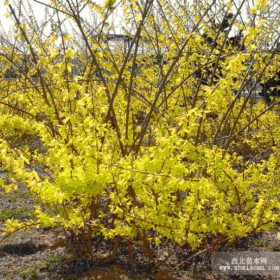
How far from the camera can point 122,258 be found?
3383 millimetres

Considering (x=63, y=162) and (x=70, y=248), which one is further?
(x=70, y=248)

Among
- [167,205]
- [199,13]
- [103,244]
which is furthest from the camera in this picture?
[199,13]

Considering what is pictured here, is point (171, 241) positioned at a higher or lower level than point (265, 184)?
lower

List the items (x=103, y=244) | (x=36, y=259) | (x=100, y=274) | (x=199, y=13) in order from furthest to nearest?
1. (x=199, y=13)
2. (x=103, y=244)
3. (x=36, y=259)
4. (x=100, y=274)

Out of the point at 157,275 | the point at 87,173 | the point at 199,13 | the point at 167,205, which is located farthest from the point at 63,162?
the point at 199,13

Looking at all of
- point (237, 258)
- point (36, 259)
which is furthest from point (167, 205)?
point (36, 259)

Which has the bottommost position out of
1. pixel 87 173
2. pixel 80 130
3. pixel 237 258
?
pixel 237 258

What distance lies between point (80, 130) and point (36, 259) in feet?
6.76

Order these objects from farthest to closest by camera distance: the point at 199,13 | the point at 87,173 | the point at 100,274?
1. the point at 199,13
2. the point at 100,274
3. the point at 87,173

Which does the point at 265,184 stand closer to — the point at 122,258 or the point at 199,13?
the point at 122,258

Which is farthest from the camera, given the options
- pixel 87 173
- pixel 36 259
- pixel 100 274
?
pixel 36 259

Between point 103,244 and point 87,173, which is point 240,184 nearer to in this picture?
point 87,173

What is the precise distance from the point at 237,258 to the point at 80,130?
2742 mm

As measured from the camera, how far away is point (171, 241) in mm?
3781
